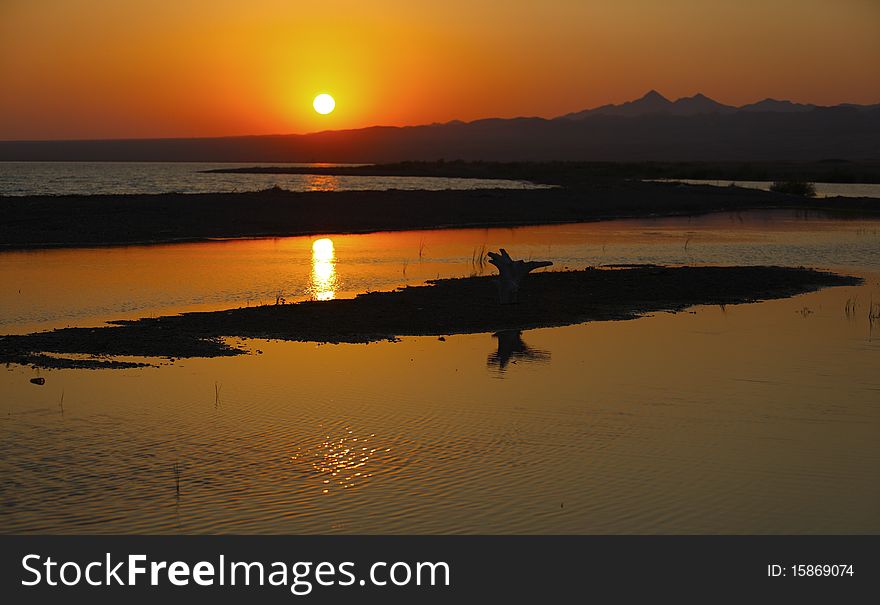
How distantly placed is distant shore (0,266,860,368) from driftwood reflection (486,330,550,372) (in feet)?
2.48

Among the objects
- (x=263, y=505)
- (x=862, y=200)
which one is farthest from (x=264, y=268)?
(x=862, y=200)

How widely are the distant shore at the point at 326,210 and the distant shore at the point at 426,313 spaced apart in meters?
14.8

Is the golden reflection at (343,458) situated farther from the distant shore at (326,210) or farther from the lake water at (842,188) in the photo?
the lake water at (842,188)

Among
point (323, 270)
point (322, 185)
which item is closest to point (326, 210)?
point (323, 270)

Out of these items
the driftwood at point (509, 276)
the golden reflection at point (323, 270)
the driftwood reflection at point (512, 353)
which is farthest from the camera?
the golden reflection at point (323, 270)

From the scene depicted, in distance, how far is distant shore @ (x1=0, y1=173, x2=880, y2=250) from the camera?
3403 cm

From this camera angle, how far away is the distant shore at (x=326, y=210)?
34.0 meters

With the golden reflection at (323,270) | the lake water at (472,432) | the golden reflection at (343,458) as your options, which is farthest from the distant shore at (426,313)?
the golden reflection at (343,458)

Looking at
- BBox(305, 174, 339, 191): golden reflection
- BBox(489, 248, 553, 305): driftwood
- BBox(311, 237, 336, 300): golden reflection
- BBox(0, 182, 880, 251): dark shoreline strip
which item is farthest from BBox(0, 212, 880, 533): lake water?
BBox(305, 174, 339, 191): golden reflection

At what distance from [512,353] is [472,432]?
170 inches

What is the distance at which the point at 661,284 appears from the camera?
2236 cm

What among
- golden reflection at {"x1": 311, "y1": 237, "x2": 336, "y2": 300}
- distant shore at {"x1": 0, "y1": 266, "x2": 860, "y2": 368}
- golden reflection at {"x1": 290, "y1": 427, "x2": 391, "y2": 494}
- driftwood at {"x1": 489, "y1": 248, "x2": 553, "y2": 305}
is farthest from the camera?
golden reflection at {"x1": 311, "y1": 237, "x2": 336, "y2": 300}

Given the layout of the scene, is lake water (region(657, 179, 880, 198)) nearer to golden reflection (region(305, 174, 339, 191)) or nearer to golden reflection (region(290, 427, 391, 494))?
golden reflection (region(305, 174, 339, 191))
